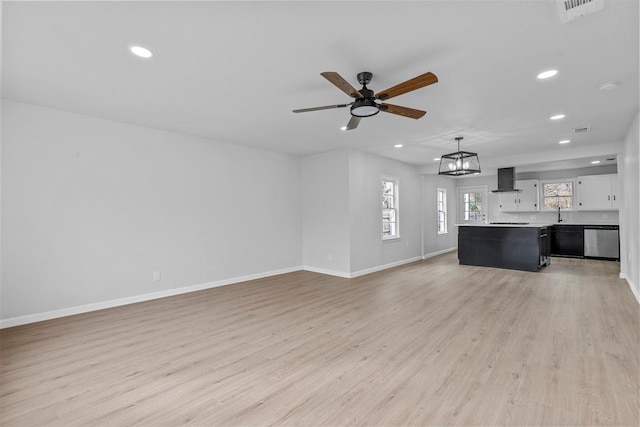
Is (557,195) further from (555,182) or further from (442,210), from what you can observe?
(442,210)

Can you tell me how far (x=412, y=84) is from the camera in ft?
8.02

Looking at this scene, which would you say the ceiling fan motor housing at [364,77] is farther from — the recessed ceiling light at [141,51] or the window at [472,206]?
the window at [472,206]

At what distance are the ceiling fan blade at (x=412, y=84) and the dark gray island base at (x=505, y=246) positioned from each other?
5.50 metres

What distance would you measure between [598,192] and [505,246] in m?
3.75

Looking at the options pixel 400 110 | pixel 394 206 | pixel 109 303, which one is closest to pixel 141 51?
pixel 400 110

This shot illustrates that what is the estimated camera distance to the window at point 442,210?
9341 mm

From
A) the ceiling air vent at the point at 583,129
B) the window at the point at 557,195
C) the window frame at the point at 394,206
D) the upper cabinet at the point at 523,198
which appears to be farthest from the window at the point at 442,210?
the ceiling air vent at the point at 583,129

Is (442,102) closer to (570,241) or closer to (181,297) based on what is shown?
(181,297)

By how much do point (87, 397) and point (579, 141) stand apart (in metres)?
7.78

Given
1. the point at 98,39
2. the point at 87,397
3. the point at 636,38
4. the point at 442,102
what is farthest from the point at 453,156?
the point at 87,397

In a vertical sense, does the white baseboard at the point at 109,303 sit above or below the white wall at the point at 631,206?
below

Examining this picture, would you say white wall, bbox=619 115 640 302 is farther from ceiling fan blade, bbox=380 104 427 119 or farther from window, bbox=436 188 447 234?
window, bbox=436 188 447 234

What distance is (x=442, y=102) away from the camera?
3.58m

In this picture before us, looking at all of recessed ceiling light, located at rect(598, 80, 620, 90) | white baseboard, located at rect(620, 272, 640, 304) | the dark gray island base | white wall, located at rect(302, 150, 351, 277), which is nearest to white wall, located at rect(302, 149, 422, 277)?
white wall, located at rect(302, 150, 351, 277)
